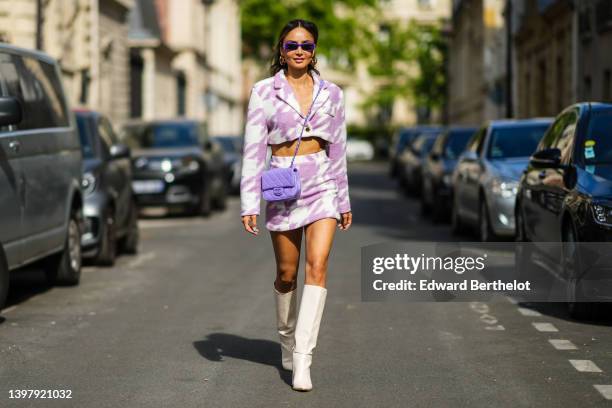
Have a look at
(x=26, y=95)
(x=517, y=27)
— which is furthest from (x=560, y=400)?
(x=517, y=27)

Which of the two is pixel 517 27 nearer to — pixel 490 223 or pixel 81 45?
pixel 81 45

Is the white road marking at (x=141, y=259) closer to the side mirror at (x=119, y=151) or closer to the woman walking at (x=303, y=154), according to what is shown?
the side mirror at (x=119, y=151)

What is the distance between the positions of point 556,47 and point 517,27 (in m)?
9.78

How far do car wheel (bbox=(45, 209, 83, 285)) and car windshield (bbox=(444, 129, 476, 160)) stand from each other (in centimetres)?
1093

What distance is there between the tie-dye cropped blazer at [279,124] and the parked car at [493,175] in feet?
30.0

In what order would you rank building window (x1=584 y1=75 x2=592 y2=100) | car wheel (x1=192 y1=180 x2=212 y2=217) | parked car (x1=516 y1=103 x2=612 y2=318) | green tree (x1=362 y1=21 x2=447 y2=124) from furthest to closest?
green tree (x1=362 y1=21 x2=447 y2=124)
building window (x1=584 y1=75 x2=592 y2=100)
car wheel (x1=192 y1=180 x2=212 y2=217)
parked car (x1=516 y1=103 x2=612 y2=318)

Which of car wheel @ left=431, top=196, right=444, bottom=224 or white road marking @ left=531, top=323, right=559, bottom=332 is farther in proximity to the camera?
car wheel @ left=431, top=196, right=444, bottom=224

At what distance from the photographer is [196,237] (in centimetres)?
2052

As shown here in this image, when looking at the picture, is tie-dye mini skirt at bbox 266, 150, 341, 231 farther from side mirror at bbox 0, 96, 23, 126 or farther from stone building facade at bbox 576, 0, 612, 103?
stone building facade at bbox 576, 0, 612, 103

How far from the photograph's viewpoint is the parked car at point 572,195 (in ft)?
33.6

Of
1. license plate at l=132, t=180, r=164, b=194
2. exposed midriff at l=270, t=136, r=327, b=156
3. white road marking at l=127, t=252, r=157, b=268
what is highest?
exposed midriff at l=270, t=136, r=327, b=156

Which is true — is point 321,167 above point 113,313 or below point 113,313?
above

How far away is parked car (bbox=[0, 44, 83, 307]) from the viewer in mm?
11086

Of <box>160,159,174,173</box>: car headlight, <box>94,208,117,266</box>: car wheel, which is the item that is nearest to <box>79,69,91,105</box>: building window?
<box>160,159,174,173</box>: car headlight
